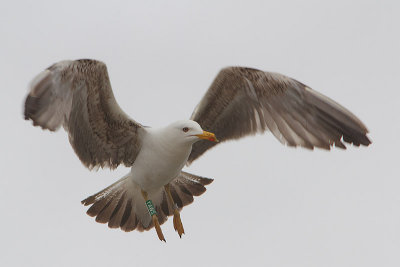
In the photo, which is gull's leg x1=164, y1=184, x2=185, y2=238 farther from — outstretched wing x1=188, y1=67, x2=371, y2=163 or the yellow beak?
the yellow beak

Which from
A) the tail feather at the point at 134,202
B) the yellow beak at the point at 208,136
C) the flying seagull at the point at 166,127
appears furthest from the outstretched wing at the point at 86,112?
the yellow beak at the point at 208,136

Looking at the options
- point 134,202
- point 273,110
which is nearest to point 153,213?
point 134,202

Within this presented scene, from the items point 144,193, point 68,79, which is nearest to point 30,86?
point 68,79

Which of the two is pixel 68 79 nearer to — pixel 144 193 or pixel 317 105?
pixel 144 193

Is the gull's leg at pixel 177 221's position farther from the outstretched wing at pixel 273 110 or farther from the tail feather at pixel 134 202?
the outstretched wing at pixel 273 110

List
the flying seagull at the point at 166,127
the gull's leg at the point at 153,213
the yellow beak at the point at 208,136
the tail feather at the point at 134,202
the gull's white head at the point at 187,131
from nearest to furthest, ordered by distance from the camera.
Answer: the flying seagull at the point at 166,127
the yellow beak at the point at 208,136
the gull's white head at the point at 187,131
the gull's leg at the point at 153,213
the tail feather at the point at 134,202

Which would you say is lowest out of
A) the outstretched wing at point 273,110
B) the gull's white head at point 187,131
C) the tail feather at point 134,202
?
the tail feather at point 134,202

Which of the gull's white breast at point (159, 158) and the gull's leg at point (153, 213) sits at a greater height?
the gull's white breast at point (159, 158)
